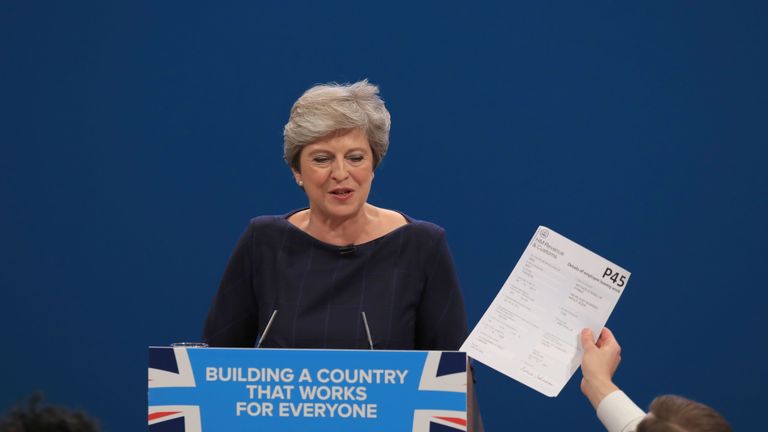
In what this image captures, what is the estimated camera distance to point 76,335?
387 centimetres

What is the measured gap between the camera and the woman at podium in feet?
7.91

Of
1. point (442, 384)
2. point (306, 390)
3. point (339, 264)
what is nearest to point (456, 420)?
point (442, 384)

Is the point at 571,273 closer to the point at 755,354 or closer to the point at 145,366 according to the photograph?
the point at 755,354

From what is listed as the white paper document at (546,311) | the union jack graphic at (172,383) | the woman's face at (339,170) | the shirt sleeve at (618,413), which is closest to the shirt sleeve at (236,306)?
the woman's face at (339,170)

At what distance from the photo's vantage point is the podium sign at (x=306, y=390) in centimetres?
191

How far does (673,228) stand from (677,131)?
0.33m

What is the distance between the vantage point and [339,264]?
8.16 ft

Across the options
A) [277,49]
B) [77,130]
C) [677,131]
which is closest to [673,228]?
[677,131]

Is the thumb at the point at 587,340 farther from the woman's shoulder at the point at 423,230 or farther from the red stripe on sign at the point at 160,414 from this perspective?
the red stripe on sign at the point at 160,414

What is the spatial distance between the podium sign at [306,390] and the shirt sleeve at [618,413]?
249 mm

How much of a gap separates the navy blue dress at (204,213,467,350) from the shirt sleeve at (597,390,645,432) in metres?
0.61

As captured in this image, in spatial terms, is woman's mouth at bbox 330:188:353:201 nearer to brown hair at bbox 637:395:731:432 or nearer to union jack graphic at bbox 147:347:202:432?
union jack graphic at bbox 147:347:202:432

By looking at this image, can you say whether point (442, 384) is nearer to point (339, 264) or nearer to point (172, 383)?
point (172, 383)

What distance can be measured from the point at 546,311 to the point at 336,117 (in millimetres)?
676
